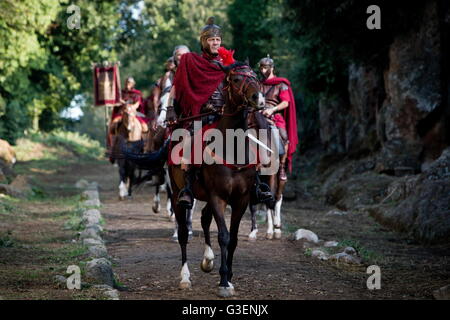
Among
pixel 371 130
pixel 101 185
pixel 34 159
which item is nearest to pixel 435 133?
pixel 371 130

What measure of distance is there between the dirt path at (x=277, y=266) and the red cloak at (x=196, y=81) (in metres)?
2.06

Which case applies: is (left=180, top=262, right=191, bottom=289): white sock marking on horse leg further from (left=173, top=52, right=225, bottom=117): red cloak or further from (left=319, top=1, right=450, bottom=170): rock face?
(left=319, top=1, right=450, bottom=170): rock face

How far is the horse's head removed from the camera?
6820mm

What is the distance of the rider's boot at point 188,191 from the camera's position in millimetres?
7488

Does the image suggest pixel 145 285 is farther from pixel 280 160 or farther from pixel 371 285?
pixel 280 160

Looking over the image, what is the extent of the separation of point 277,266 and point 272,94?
3.90 meters

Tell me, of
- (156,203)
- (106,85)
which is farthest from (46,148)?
(156,203)

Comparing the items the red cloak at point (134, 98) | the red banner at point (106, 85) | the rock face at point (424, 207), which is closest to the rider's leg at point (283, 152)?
the rock face at point (424, 207)

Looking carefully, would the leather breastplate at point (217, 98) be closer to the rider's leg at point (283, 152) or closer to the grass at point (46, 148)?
the rider's leg at point (283, 152)

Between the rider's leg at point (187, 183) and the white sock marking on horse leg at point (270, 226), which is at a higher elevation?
the rider's leg at point (187, 183)

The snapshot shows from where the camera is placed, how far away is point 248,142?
7289 mm

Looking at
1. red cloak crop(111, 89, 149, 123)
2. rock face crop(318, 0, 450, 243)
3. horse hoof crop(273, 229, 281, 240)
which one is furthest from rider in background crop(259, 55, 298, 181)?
red cloak crop(111, 89, 149, 123)

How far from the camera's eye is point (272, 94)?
11.7 m
